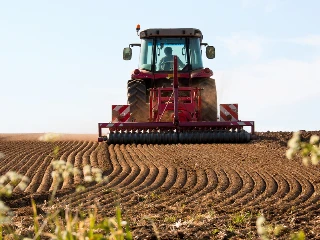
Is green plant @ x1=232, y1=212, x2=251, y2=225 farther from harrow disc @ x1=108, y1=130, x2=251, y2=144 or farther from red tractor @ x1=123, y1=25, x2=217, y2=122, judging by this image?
red tractor @ x1=123, y1=25, x2=217, y2=122

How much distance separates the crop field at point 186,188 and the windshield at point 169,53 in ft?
8.72

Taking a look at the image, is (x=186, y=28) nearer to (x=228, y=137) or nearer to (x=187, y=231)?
(x=228, y=137)

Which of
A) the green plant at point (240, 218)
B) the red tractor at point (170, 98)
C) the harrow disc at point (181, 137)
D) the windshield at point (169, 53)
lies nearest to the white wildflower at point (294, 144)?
the green plant at point (240, 218)

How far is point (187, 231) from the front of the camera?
5.11 metres

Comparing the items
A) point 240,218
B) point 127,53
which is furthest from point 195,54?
point 240,218

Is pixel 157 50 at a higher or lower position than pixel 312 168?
higher

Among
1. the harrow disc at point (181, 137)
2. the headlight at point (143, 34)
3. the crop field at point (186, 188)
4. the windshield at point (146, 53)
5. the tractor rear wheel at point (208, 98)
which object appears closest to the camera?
the crop field at point (186, 188)

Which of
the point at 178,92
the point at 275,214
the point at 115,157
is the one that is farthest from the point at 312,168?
the point at 178,92

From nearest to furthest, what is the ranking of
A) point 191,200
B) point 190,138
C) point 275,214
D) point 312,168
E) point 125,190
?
point 275,214, point 191,200, point 125,190, point 312,168, point 190,138

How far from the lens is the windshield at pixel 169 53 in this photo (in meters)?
16.8

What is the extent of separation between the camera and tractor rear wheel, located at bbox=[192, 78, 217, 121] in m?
16.6

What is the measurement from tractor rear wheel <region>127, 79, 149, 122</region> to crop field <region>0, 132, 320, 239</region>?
5.51ft

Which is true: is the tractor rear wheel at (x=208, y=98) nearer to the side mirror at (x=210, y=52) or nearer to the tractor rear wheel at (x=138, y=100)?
the side mirror at (x=210, y=52)

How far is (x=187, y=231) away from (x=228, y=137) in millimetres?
10347
